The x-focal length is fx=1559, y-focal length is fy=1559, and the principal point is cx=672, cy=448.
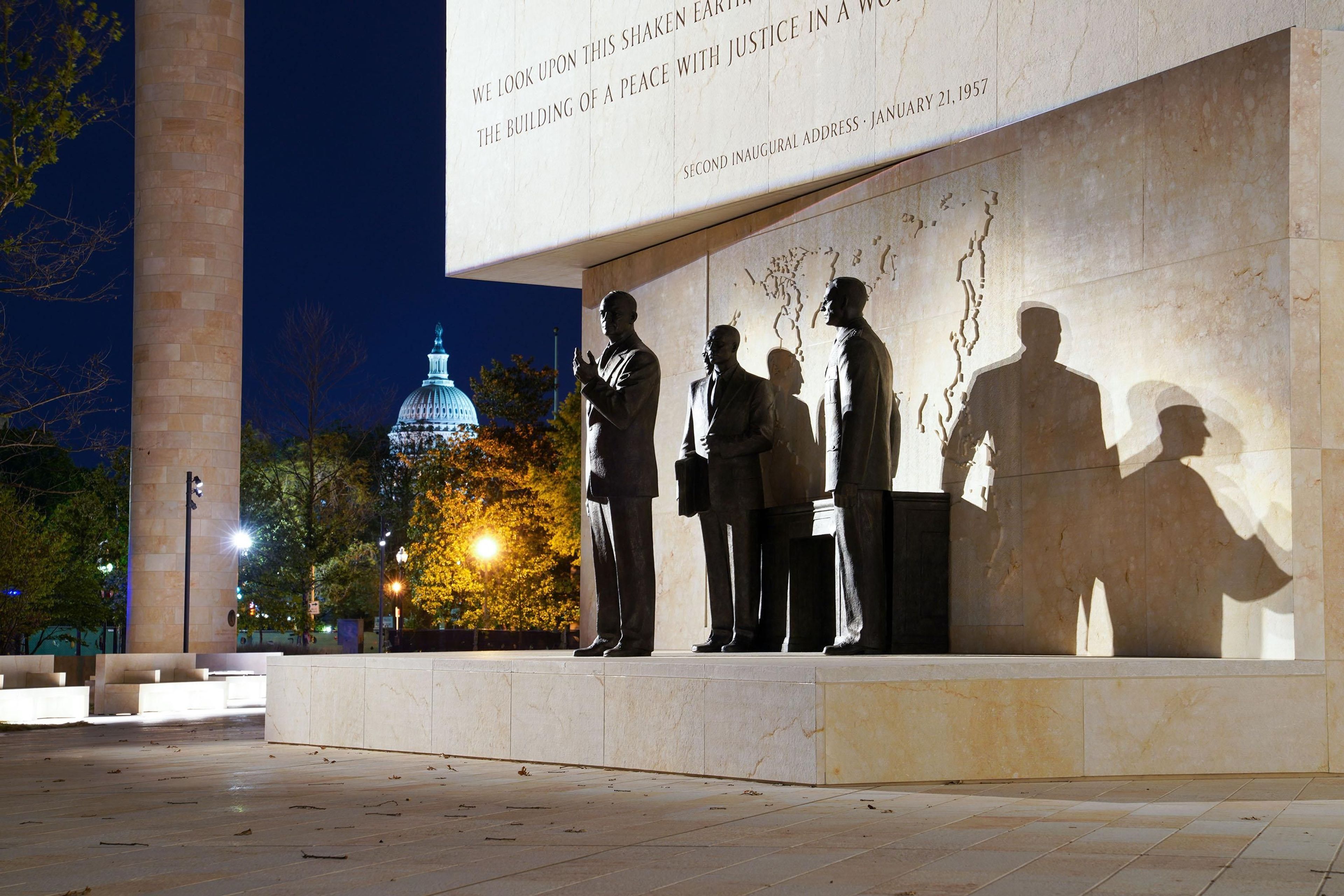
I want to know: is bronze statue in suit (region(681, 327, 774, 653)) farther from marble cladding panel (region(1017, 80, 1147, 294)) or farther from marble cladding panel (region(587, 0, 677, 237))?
marble cladding panel (region(587, 0, 677, 237))

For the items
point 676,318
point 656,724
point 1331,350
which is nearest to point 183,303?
point 676,318

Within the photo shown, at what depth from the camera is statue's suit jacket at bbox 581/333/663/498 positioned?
38.2 feet

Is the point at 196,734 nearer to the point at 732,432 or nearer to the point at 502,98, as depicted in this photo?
the point at 732,432

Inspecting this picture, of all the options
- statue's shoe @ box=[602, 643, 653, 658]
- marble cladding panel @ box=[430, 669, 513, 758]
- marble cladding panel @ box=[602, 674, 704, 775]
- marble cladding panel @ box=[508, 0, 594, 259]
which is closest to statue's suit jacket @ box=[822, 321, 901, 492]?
statue's shoe @ box=[602, 643, 653, 658]

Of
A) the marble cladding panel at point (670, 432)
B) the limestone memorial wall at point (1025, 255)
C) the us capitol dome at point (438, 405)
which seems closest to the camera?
the limestone memorial wall at point (1025, 255)

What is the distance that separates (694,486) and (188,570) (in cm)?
2107

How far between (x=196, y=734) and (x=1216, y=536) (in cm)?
1086

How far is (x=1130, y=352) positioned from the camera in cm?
1169

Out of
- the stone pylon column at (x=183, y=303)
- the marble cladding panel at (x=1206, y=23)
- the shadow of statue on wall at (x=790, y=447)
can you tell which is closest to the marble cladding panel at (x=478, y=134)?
the shadow of statue on wall at (x=790, y=447)

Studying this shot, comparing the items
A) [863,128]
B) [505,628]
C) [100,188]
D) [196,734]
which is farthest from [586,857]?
[100,188]

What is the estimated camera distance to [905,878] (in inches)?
227

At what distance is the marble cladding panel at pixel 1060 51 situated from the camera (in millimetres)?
12242

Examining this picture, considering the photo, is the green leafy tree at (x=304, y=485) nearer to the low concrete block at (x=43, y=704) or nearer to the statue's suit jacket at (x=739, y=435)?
the low concrete block at (x=43, y=704)

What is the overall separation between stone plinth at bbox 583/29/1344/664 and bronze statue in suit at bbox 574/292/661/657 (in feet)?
9.54
